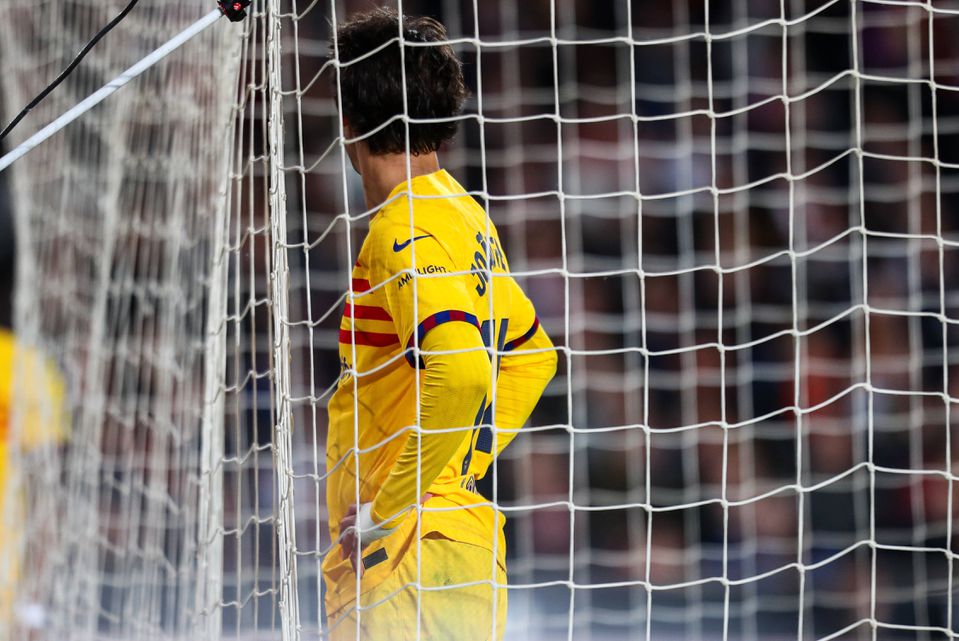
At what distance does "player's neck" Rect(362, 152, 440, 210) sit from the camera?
1266mm

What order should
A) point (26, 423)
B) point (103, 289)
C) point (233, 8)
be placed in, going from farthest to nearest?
point (26, 423) < point (103, 289) < point (233, 8)

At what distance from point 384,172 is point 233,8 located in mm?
288

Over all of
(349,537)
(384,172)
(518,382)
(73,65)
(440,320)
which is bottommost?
(349,537)

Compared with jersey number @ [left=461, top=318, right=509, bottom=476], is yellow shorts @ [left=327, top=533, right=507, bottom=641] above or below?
below

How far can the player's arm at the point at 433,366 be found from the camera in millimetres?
1120

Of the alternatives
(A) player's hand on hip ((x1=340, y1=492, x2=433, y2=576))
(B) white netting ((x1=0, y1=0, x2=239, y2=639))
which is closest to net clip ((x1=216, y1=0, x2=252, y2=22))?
(A) player's hand on hip ((x1=340, y1=492, x2=433, y2=576))

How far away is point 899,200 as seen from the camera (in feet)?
12.2

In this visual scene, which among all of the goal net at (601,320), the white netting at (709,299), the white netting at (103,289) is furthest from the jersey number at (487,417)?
the white netting at (709,299)

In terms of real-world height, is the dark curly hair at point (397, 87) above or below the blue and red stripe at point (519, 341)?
above

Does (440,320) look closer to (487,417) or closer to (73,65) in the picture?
(487,417)

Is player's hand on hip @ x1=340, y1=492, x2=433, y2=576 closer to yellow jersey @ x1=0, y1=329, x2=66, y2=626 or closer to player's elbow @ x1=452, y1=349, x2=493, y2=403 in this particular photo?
player's elbow @ x1=452, y1=349, x2=493, y2=403

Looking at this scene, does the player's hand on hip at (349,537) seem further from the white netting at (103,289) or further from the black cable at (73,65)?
the white netting at (103,289)

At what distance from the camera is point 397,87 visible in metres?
1.25

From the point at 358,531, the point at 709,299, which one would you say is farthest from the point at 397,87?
the point at 709,299
